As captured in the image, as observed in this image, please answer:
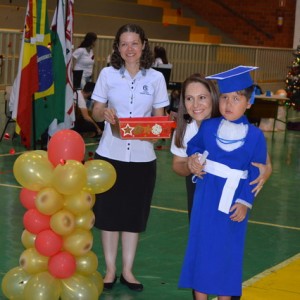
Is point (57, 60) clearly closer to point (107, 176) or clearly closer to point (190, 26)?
point (107, 176)

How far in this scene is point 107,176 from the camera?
17.9 feet

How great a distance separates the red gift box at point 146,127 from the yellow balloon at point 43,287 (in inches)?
38.7

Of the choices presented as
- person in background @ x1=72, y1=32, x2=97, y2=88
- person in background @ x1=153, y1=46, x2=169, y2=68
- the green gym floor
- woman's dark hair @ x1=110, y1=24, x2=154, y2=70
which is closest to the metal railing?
person in background @ x1=72, y1=32, x2=97, y2=88

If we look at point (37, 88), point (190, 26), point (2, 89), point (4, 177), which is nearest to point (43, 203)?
point (4, 177)

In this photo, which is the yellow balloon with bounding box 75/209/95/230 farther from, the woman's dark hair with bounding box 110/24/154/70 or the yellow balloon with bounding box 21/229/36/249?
the woman's dark hair with bounding box 110/24/154/70

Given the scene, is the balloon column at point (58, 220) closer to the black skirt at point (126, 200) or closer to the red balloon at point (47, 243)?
the red balloon at point (47, 243)

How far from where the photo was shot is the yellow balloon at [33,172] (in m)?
5.29

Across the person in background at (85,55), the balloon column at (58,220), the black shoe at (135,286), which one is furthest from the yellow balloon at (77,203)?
the person in background at (85,55)

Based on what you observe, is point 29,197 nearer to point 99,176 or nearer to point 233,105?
point 99,176

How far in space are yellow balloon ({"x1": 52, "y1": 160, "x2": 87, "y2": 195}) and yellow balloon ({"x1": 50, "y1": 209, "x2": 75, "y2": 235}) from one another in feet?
0.45

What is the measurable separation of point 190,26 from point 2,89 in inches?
441

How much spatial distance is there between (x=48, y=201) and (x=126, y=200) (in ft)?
3.01

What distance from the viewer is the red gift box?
213 inches

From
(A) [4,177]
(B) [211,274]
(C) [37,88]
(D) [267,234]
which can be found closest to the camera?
(B) [211,274]
